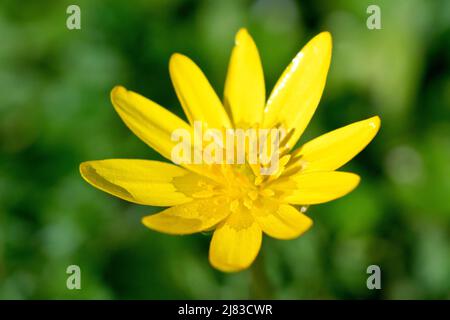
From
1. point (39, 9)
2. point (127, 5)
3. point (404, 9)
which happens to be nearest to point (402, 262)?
point (404, 9)

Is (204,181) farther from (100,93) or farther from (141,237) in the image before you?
(100,93)

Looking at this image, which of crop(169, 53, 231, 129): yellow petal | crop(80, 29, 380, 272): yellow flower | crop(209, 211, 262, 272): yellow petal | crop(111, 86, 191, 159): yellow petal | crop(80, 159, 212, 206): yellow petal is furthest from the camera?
crop(169, 53, 231, 129): yellow petal

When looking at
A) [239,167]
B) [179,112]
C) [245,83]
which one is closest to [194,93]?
[245,83]

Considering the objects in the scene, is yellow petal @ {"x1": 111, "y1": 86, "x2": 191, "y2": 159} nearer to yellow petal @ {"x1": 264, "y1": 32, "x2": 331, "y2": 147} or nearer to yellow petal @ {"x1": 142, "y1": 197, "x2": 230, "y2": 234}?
yellow petal @ {"x1": 142, "y1": 197, "x2": 230, "y2": 234}

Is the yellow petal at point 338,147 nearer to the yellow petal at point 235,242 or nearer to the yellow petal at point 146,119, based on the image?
the yellow petal at point 235,242

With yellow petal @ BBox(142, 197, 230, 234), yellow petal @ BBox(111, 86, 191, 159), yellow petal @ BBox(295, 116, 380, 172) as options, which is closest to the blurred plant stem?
yellow petal @ BBox(142, 197, 230, 234)

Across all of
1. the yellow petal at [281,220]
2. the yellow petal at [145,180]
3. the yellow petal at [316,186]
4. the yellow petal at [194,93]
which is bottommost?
the yellow petal at [281,220]

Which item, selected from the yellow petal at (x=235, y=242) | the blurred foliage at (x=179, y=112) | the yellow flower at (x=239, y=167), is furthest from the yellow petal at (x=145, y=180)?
the blurred foliage at (x=179, y=112)
